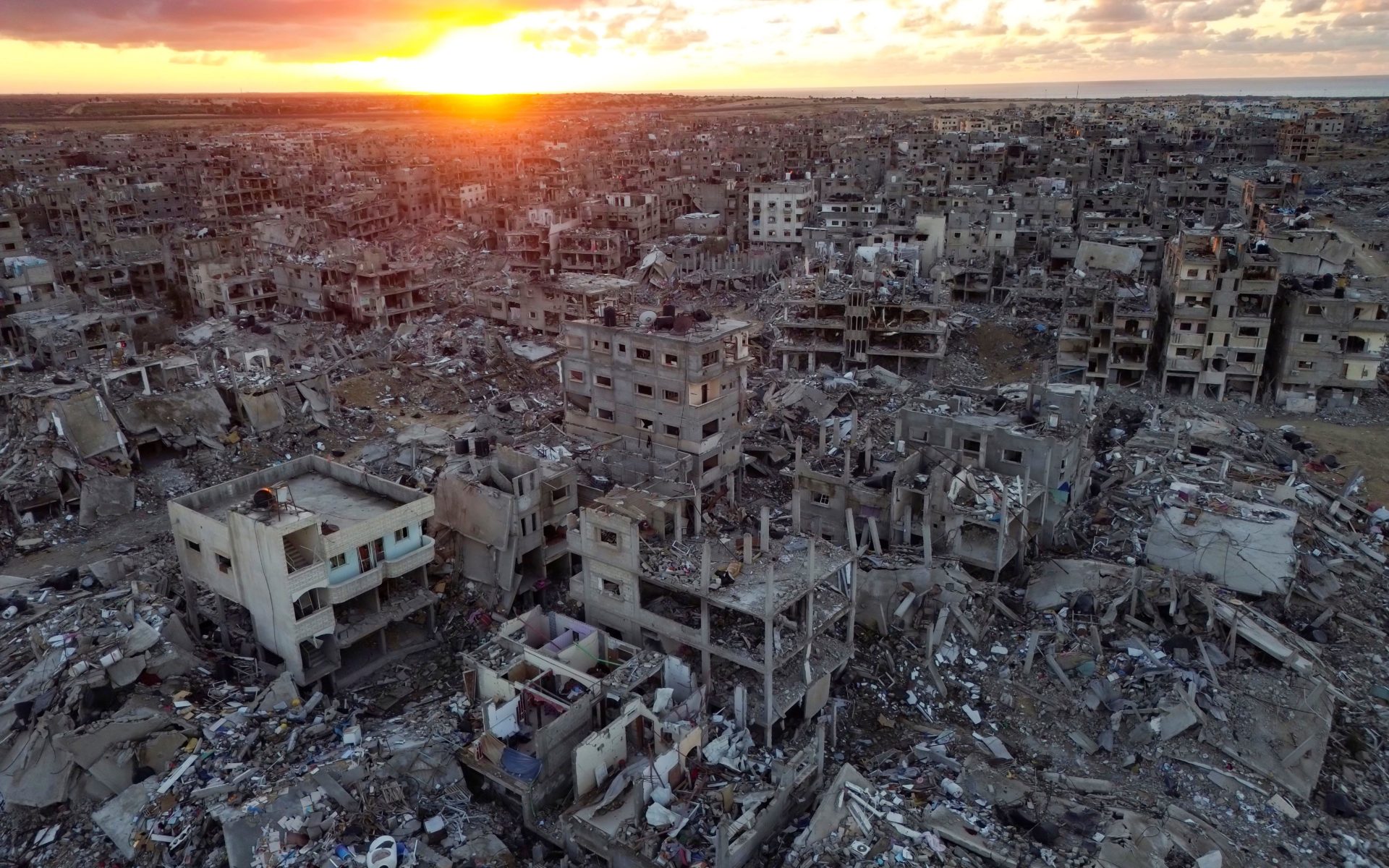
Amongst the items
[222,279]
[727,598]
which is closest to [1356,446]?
[727,598]

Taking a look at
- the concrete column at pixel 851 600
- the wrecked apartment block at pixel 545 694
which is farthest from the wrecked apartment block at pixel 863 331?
the wrecked apartment block at pixel 545 694

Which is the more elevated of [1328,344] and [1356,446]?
[1328,344]

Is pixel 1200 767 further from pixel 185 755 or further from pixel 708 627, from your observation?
pixel 185 755

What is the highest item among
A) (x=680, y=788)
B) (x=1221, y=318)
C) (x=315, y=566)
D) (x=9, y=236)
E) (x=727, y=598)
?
(x=9, y=236)

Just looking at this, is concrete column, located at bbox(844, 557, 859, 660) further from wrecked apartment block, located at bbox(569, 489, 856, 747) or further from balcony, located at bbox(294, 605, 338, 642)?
balcony, located at bbox(294, 605, 338, 642)

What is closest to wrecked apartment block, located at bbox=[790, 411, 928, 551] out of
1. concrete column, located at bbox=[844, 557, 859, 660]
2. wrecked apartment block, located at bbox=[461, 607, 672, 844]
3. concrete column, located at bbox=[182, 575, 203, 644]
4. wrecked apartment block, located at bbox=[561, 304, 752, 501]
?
concrete column, located at bbox=[844, 557, 859, 660]

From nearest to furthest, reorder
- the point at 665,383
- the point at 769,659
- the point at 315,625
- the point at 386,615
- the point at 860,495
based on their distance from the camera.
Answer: the point at 769,659, the point at 315,625, the point at 386,615, the point at 860,495, the point at 665,383

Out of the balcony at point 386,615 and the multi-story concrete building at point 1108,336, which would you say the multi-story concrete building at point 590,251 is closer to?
the multi-story concrete building at point 1108,336

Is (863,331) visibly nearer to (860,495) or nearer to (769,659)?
(860,495)
